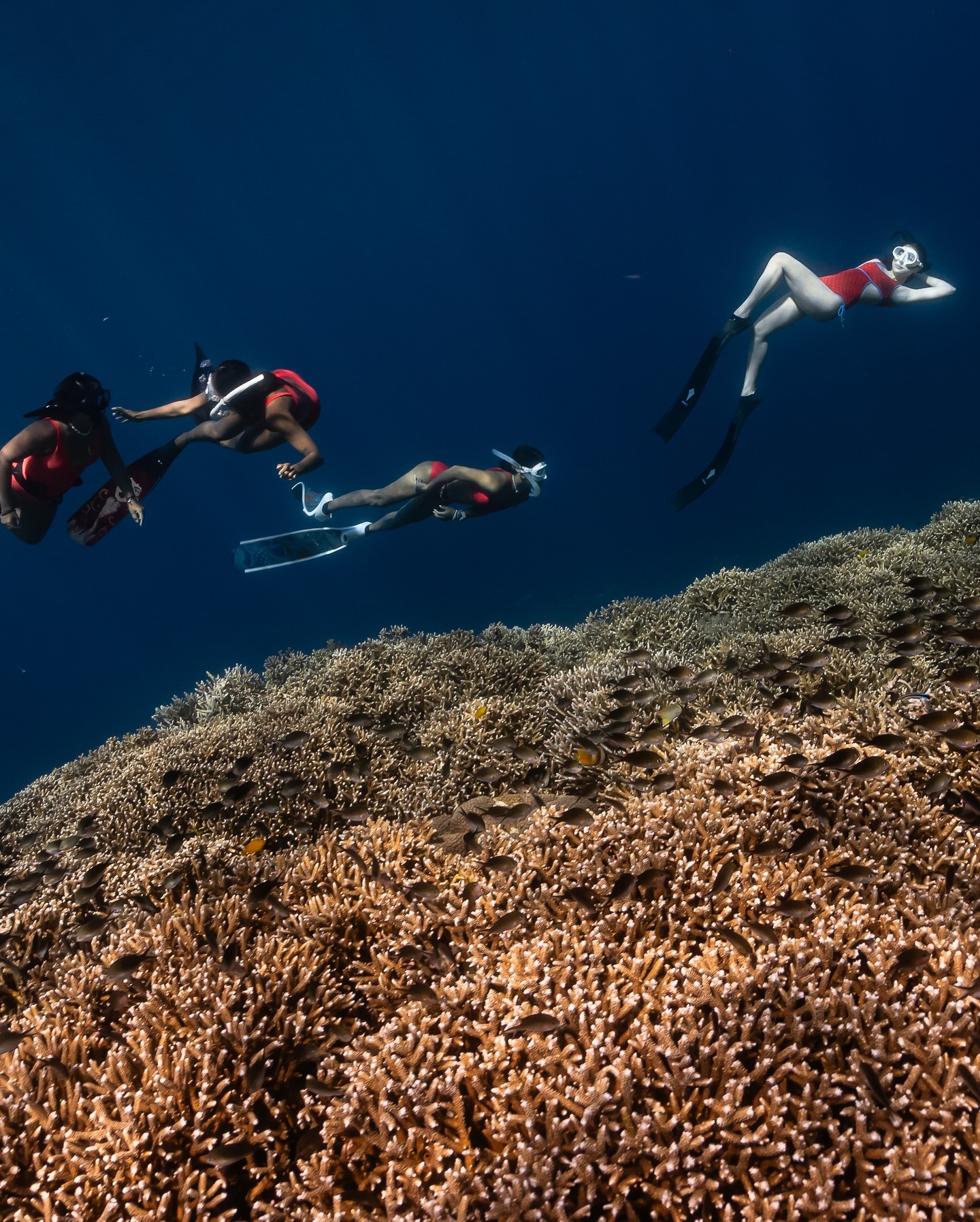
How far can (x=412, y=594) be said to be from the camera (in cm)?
7525

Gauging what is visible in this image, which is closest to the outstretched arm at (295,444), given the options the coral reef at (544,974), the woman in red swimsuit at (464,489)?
the woman in red swimsuit at (464,489)

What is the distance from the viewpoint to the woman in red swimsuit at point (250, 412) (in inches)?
387

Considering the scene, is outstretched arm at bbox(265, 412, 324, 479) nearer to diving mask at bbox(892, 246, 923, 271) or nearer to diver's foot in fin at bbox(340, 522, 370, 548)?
diver's foot in fin at bbox(340, 522, 370, 548)

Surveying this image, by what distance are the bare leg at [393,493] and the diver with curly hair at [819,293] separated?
20.1 ft

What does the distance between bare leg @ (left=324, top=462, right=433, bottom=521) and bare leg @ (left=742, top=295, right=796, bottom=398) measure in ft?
24.3

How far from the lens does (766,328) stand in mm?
13203

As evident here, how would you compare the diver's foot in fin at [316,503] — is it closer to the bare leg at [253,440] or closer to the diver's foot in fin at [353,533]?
the diver's foot in fin at [353,533]

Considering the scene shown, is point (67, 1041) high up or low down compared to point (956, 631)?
up

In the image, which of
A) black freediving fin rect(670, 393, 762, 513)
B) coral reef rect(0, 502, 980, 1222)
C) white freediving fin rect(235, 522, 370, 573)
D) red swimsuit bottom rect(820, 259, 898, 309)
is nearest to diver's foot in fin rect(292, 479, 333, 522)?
white freediving fin rect(235, 522, 370, 573)

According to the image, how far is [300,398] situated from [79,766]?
702 cm

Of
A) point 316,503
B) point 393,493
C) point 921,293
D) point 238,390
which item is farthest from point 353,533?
point 921,293

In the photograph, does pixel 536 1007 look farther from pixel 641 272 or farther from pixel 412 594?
pixel 641 272

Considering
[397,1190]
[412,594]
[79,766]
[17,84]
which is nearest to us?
[397,1190]

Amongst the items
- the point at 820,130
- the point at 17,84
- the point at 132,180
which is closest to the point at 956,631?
the point at 17,84
